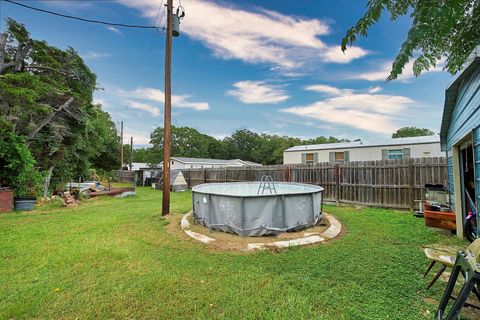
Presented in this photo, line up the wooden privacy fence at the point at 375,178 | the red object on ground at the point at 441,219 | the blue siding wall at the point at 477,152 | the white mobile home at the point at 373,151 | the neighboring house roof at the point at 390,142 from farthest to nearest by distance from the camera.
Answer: the neighboring house roof at the point at 390,142, the white mobile home at the point at 373,151, the wooden privacy fence at the point at 375,178, the red object on ground at the point at 441,219, the blue siding wall at the point at 477,152

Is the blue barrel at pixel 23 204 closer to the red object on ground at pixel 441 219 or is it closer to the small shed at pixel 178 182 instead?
the small shed at pixel 178 182

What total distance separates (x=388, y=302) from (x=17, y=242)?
6.72 m

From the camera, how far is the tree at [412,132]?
36072mm

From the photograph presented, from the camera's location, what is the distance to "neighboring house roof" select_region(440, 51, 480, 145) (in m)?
2.90

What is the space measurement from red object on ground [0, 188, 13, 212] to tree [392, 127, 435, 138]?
45694mm

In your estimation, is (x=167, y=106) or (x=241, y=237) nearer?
(x=241, y=237)

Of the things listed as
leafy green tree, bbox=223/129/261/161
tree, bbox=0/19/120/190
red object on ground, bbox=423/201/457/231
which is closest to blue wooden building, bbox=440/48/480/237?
red object on ground, bbox=423/201/457/231

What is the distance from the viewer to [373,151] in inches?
648

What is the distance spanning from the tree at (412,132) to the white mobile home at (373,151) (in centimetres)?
2580

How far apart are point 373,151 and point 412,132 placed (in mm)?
27761

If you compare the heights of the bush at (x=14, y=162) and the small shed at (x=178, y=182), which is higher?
the bush at (x=14, y=162)

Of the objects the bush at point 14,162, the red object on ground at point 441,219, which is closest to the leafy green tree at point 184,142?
the bush at point 14,162

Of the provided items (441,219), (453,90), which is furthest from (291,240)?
(453,90)

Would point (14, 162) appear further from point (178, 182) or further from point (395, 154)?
point (395, 154)
